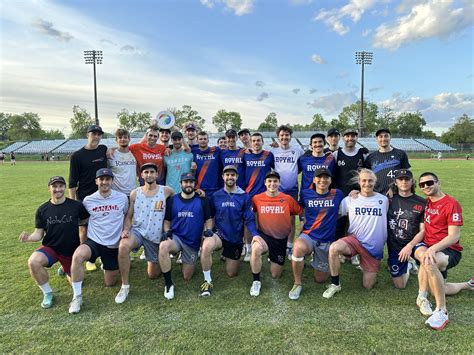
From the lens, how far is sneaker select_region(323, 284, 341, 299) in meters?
4.06

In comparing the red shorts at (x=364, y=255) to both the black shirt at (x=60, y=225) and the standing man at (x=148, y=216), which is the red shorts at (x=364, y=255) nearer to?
the standing man at (x=148, y=216)

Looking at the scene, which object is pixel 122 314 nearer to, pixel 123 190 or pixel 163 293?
pixel 163 293

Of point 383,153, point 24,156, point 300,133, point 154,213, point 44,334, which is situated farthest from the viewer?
point 300,133

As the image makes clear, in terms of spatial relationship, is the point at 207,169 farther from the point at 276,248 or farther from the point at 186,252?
the point at 276,248

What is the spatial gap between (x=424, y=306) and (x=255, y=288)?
6.77 feet

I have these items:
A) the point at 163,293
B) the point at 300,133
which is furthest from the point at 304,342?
the point at 300,133

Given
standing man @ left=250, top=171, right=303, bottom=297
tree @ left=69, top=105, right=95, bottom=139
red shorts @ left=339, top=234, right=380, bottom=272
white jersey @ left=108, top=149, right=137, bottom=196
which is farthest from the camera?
tree @ left=69, top=105, right=95, bottom=139

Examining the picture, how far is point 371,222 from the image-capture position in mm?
4355

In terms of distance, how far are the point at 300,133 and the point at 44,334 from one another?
2422 inches

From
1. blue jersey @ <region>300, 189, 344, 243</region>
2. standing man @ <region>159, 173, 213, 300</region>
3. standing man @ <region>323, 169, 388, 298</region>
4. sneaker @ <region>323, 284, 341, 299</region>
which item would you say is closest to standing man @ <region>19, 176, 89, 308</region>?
standing man @ <region>159, 173, 213, 300</region>

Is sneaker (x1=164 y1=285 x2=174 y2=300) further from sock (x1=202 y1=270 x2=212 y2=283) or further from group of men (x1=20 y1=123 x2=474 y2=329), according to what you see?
sock (x1=202 y1=270 x2=212 y2=283)

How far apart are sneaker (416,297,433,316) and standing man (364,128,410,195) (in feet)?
5.79

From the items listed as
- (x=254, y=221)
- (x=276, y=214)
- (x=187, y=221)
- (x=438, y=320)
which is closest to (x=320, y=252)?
(x=276, y=214)

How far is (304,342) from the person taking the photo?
10.3 ft
